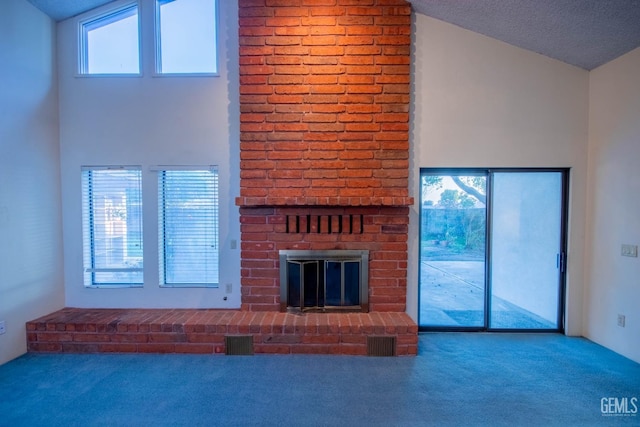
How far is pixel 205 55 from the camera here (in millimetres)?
3355

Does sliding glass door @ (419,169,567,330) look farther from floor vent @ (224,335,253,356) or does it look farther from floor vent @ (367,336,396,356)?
floor vent @ (224,335,253,356)

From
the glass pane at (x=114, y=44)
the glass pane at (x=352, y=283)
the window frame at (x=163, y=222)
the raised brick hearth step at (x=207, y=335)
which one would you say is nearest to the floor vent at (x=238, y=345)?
the raised brick hearth step at (x=207, y=335)

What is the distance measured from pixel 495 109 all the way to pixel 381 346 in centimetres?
284

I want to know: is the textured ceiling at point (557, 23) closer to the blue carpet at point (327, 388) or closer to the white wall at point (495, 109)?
the white wall at point (495, 109)

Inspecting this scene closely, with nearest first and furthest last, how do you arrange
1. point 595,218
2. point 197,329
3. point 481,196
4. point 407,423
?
point 407,423
point 197,329
point 595,218
point 481,196

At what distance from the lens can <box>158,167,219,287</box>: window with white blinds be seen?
11.0 feet

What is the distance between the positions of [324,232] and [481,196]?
187 centimetres

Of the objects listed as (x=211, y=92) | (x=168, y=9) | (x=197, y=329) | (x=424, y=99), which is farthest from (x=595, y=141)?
(x=168, y=9)

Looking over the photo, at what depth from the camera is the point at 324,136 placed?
317 centimetres

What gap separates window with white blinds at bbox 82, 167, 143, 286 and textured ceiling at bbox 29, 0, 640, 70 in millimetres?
1896

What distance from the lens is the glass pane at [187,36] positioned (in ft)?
11.0

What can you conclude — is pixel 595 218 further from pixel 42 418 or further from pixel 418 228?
pixel 42 418

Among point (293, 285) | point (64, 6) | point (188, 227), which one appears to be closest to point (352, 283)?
point (293, 285)

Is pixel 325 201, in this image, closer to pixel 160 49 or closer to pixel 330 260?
pixel 330 260
